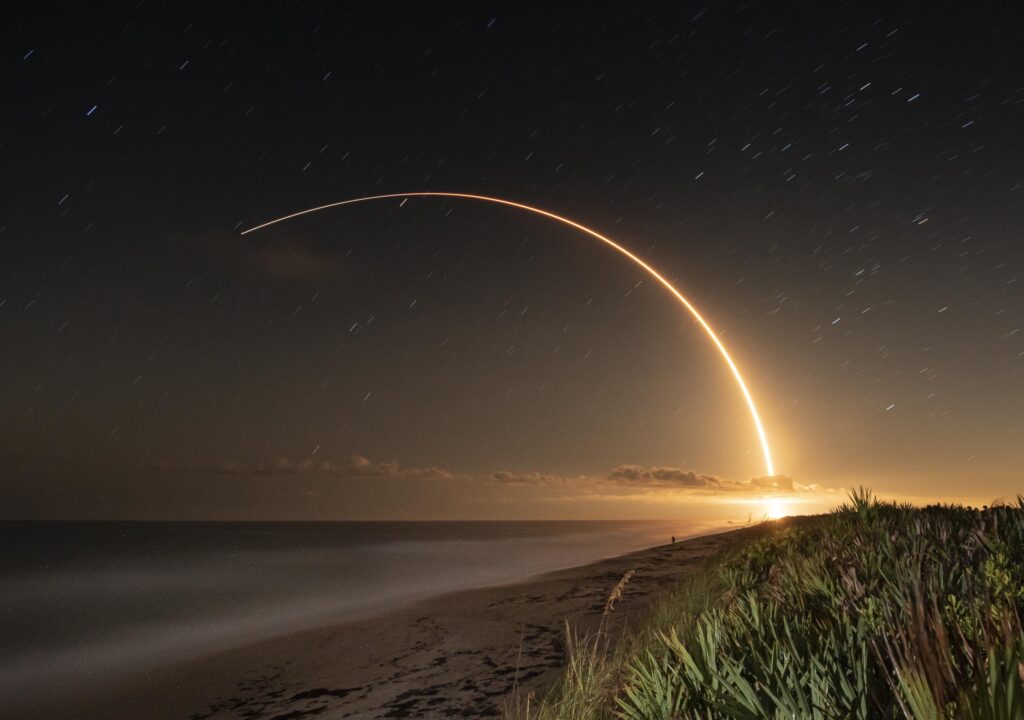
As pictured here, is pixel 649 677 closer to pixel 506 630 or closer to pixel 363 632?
pixel 506 630

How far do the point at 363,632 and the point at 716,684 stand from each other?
14.2 meters

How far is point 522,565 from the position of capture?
35750 millimetres

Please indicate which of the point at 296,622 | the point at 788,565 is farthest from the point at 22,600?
the point at 788,565

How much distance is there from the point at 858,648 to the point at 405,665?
903cm

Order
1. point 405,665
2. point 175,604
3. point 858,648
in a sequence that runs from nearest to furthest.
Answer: point 858,648 < point 405,665 < point 175,604

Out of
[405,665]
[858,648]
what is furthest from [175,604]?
[858,648]

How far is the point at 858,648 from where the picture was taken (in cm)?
314

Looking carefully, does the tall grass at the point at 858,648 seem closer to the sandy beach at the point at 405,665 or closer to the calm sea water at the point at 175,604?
the sandy beach at the point at 405,665

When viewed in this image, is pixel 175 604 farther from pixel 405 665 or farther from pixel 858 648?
pixel 858 648

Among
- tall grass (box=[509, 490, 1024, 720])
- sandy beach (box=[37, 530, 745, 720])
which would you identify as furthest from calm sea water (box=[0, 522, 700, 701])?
tall grass (box=[509, 490, 1024, 720])

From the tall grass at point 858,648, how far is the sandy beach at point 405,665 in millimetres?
2032

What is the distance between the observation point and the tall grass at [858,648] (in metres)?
1.94

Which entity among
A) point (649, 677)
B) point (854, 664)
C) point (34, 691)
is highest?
point (854, 664)

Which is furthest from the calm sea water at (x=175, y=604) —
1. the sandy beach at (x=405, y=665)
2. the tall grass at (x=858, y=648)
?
the tall grass at (x=858, y=648)
